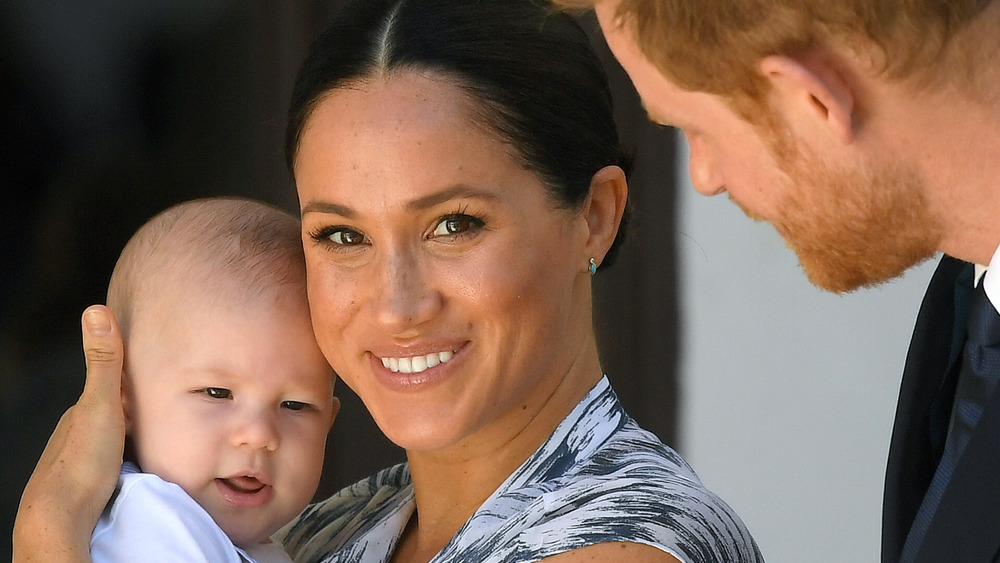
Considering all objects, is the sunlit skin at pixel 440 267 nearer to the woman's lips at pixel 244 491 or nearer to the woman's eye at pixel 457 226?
the woman's eye at pixel 457 226

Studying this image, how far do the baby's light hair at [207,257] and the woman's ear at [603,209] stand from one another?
18.1 inches

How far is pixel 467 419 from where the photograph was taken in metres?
1.79

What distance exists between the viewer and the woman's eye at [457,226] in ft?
5.67

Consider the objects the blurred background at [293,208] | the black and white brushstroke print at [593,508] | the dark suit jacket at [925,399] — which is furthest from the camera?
the blurred background at [293,208]

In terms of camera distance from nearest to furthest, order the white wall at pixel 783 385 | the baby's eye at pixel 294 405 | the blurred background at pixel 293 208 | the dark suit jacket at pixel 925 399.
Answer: the dark suit jacket at pixel 925 399 < the baby's eye at pixel 294 405 < the blurred background at pixel 293 208 < the white wall at pixel 783 385

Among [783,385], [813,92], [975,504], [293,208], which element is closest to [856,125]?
[813,92]

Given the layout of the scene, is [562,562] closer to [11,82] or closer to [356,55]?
[356,55]

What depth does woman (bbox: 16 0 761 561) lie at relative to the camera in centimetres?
171

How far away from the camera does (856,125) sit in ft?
4.48

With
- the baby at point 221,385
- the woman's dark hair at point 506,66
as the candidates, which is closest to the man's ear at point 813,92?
the woman's dark hair at point 506,66

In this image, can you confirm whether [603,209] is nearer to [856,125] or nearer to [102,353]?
[856,125]

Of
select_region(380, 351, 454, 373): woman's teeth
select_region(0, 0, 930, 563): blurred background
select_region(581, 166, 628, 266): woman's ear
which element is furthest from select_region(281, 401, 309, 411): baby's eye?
select_region(0, 0, 930, 563): blurred background

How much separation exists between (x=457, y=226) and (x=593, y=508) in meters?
0.44

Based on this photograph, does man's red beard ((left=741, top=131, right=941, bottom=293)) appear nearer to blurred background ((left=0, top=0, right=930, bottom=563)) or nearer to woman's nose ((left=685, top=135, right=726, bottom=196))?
woman's nose ((left=685, top=135, right=726, bottom=196))
